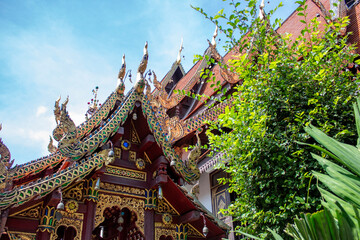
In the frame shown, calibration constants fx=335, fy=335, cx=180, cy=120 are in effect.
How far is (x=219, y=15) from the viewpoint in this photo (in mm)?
4875

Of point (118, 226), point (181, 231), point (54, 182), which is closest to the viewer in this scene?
point (54, 182)

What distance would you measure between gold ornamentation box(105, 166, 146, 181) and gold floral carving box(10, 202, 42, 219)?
1.00 meters

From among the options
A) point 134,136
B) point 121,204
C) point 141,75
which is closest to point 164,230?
point 121,204

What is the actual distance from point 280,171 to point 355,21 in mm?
6025

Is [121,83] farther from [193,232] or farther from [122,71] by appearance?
[193,232]

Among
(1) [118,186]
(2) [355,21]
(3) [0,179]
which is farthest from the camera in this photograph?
(2) [355,21]

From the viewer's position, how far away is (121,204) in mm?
4762

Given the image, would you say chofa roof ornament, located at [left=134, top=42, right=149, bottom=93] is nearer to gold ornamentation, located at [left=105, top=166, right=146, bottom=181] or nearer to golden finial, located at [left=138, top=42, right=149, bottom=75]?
golden finial, located at [left=138, top=42, right=149, bottom=75]

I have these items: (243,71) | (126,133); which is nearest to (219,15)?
(243,71)

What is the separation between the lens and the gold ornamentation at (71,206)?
436 cm

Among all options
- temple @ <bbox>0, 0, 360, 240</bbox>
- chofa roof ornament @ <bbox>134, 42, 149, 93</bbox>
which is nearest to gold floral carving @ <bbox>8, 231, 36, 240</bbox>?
temple @ <bbox>0, 0, 360, 240</bbox>

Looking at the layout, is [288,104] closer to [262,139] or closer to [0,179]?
[262,139]

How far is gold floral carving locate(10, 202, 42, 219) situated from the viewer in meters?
4.06

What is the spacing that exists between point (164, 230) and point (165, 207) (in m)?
0.34
